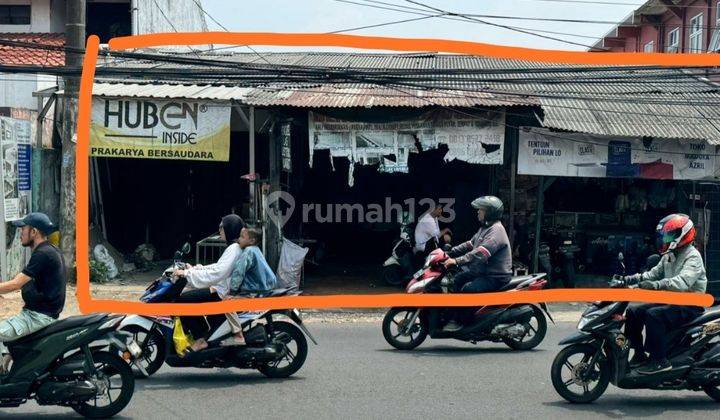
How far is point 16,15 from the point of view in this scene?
19328 mm

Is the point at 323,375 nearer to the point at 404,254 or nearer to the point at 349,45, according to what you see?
the point at 349,45

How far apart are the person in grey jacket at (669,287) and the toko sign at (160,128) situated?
28.8 feet

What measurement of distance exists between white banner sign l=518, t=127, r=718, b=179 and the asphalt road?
5839 mm

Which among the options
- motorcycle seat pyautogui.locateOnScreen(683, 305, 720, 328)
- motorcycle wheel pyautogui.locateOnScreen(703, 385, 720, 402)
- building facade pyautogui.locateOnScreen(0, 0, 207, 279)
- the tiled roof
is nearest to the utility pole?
building facade pyautogui.locateOnScreen(0, 0, 207, 279)

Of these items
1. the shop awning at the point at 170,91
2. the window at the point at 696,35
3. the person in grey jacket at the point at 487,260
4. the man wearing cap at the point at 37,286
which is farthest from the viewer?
the window at the point at 696,35

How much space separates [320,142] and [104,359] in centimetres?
824

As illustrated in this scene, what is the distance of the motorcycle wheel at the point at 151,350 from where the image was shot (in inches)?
278

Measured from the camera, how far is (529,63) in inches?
736

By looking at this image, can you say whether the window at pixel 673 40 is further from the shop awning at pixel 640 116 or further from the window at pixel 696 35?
the shop awning at pixel 640 116

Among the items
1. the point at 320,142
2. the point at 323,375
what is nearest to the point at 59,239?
the point at 320,142

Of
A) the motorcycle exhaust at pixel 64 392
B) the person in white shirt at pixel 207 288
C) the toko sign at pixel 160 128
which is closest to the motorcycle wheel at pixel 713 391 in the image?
the person in white shirt at pixel 207 288

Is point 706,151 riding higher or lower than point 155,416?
higher

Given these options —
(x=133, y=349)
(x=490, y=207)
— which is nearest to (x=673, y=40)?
(x=490, y=207)

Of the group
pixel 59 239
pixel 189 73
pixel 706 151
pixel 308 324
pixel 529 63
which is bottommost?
pixel 308 324
